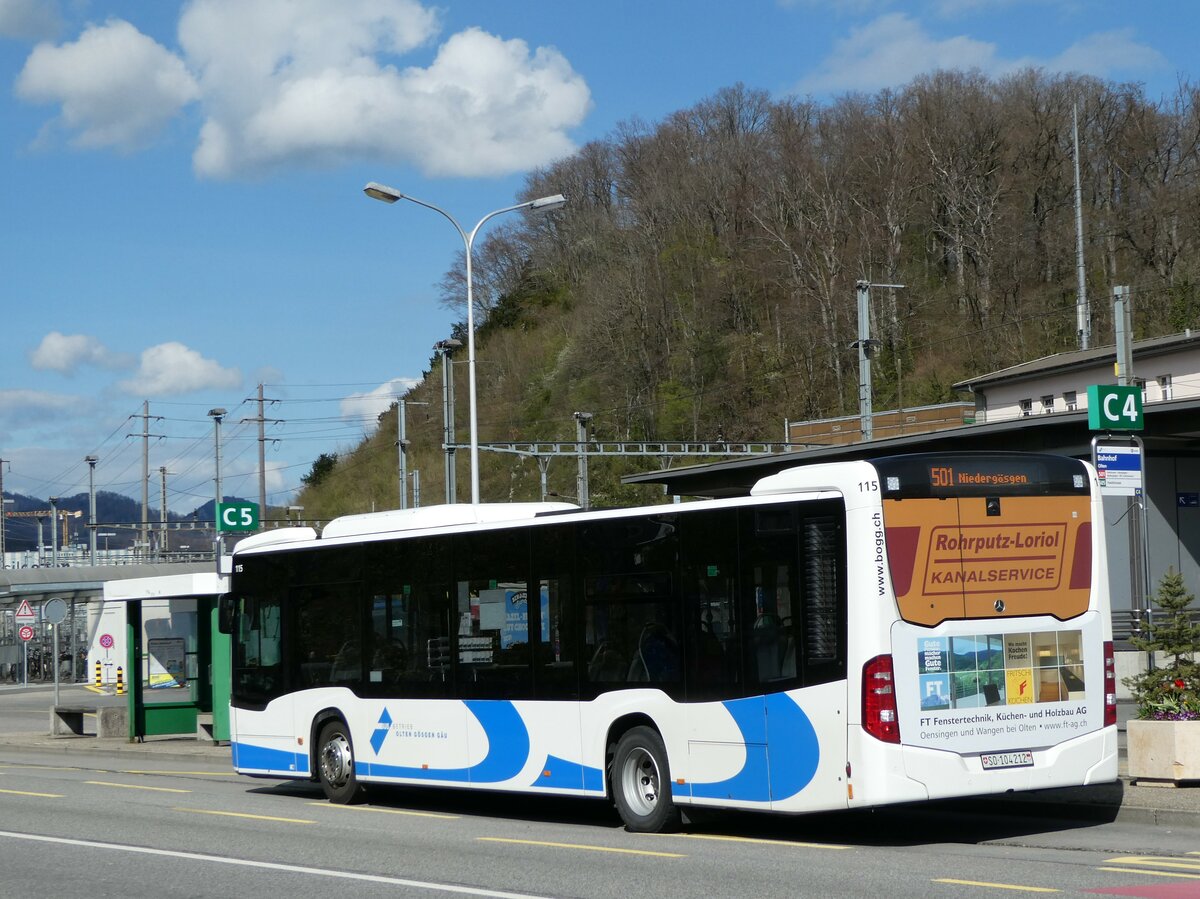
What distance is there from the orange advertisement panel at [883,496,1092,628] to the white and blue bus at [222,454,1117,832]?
2cm

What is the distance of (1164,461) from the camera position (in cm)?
2778

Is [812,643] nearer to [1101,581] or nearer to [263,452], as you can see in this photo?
[1101,581]

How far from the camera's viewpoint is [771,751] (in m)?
12.0

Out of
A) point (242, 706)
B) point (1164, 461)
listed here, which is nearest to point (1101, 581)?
point (242, 706)

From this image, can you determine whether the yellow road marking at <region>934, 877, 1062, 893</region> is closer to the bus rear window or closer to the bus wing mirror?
the bus rear window

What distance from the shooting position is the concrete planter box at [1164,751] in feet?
43.6

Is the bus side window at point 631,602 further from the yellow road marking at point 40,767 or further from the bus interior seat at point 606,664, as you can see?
the yellow road marking at point 40,767

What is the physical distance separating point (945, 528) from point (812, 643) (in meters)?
1.33

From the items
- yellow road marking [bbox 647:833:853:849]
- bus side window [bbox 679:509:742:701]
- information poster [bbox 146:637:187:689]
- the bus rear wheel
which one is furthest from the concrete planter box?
information poster [bbox 146:637:187:689]

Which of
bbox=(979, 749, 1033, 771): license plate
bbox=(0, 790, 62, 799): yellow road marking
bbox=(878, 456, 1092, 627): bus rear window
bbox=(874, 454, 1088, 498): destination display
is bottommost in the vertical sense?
bbox=(0, 790, 62, 799): yellow road marking

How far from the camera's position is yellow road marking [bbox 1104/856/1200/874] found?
10.4 m

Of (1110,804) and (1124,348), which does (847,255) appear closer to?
(1124,348)

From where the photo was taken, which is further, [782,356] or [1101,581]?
[782,356]

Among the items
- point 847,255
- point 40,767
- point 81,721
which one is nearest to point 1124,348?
point 40,767
